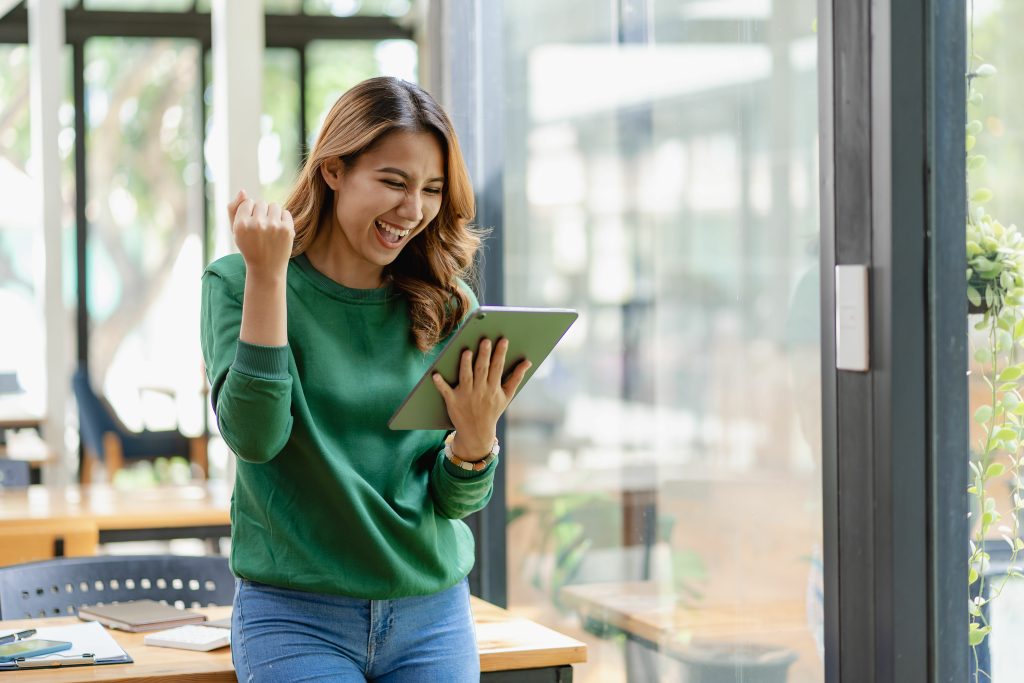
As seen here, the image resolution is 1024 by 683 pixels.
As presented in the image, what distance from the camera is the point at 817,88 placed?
2.00 meters

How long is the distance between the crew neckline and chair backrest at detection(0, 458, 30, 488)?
2.67m

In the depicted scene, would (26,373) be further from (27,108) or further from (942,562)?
(942,562)

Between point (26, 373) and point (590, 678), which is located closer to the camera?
point (590, 678)

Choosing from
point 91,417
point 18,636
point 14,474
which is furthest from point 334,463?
point 91,417

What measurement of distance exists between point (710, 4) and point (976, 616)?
1.18 metres

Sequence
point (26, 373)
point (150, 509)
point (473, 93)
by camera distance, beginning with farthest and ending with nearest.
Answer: point (26, 373)
point (150, 509)
point (473, 93)

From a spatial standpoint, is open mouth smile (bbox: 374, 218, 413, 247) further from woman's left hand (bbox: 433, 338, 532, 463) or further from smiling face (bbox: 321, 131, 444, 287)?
woman's left hand (bbox: 433, 338, 532, 463)

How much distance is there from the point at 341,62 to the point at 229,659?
759 centimetres

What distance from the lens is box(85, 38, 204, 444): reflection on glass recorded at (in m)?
8.70

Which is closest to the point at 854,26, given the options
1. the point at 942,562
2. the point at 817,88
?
the point at 817,88

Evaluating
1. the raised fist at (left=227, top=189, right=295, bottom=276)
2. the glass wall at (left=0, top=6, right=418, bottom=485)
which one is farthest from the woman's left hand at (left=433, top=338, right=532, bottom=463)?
the glass wall at (left=0, top=6, right=418, bottom=485)

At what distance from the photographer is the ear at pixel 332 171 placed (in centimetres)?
185

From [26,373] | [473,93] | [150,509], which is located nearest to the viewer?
[473,93]

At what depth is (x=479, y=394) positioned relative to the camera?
5.80 feet
